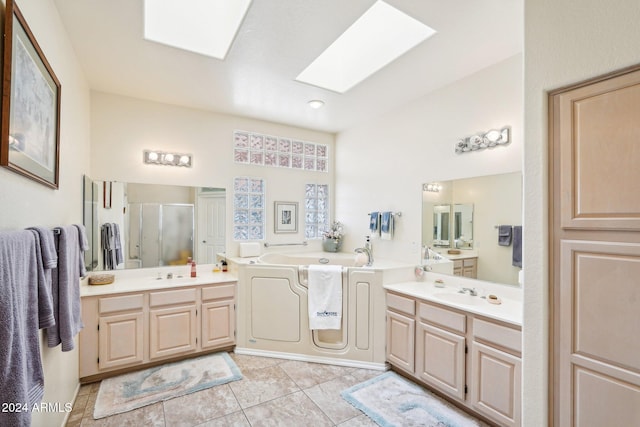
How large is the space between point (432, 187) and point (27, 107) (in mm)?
3096

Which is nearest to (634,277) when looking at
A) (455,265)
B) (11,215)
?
(455,265)

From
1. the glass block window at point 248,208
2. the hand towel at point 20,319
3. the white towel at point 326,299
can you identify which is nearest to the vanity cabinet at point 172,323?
the glass block window at point 248,208

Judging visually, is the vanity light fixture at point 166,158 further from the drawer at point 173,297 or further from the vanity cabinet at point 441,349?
the vanity cabinet at point 441,349

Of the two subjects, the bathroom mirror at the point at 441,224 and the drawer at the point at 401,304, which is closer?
the drawer at the point at 401,304

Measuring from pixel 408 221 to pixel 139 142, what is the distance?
3196 millimetres

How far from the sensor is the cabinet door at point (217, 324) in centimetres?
309

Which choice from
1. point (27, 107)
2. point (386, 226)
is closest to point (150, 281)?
point (27, 107)

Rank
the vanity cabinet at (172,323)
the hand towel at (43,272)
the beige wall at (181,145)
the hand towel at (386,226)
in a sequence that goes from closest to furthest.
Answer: the hand towel at (43,272)
the vanity cabinet at (172,323)
the beige wall at (181,145)
the hand towel at (386,226)

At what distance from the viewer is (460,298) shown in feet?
8.41

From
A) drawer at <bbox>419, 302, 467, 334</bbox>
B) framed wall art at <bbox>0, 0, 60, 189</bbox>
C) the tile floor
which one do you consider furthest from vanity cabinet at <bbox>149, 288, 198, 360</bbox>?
drawer at <bbox>419, 302, 467, 334</bbox>

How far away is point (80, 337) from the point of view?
2.58m

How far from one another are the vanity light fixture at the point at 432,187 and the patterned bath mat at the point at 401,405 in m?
1.86

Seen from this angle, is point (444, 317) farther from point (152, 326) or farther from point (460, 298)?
point (152, 326)

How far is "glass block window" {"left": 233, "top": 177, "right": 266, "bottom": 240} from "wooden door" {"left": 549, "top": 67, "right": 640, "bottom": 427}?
3.29m
